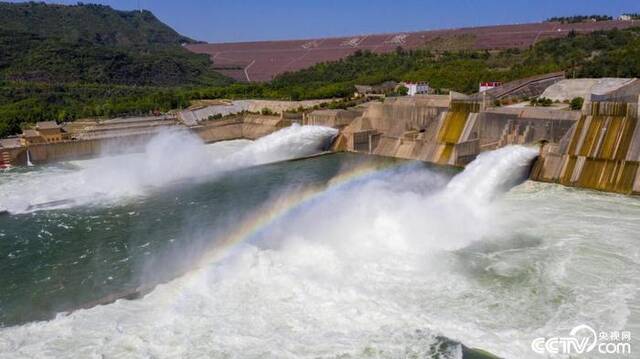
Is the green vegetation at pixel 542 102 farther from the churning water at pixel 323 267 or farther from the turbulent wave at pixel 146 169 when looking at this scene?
the turbulent wave at pixel 146 169

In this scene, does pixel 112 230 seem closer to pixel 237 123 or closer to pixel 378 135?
pixel 378 135

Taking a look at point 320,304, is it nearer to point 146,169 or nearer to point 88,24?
point 146,169

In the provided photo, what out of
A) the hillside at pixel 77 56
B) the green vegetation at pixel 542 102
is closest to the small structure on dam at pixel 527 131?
the green vegetation at pixel 542 102

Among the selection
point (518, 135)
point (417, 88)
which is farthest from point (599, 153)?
point (417, 88)

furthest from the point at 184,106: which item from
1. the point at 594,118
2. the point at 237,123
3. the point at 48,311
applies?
the point at 48,311

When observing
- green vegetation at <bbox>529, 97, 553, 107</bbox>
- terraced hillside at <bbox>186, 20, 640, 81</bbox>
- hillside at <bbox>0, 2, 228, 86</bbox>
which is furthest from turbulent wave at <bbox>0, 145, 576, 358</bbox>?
hillside at <bbox>0, 2, 228, 86</bbox>

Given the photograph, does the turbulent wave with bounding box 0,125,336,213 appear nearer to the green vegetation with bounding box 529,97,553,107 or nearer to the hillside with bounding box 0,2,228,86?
the green vegetation with bounding box 529,97,553,107

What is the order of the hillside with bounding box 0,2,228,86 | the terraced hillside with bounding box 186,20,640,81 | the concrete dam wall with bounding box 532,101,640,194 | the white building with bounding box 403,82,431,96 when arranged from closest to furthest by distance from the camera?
the concrete dam wall with bounding box 532,101,640,194 < the white building with bounding box 403,82,431,96 < the terraced hillside with bounding box 186,20,640,81 < the hillside with bounding box 0,2,228,86
